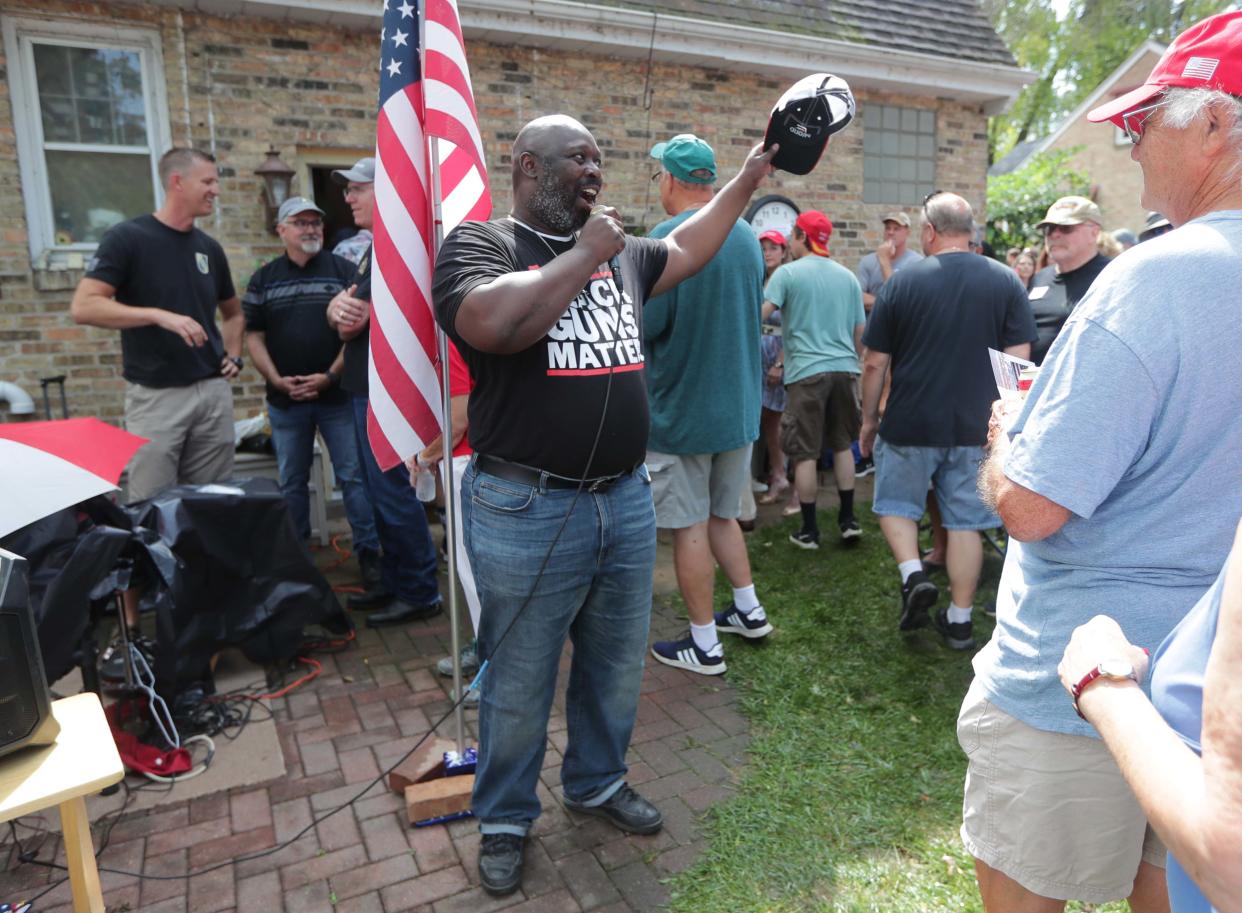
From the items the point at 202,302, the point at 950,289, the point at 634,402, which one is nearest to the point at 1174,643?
the point at 634,402

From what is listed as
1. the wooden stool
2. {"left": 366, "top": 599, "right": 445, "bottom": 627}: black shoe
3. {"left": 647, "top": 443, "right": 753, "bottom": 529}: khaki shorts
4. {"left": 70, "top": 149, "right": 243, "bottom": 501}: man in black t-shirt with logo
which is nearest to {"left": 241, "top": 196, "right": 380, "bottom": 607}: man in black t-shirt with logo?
{"left": 366, "top": 599, "right": 445, "bottom": 627}: black shoe

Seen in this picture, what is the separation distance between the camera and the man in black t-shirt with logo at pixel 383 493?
4145 mm

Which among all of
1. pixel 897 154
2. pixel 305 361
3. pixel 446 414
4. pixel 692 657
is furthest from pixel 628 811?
pixel 897 154

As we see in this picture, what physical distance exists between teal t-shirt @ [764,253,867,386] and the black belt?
11.3 ft

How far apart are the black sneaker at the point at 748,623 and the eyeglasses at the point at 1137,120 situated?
281cm

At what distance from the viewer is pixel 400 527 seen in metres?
4.23

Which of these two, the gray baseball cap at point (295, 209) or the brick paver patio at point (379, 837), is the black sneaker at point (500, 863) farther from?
the gray baseball cap at point (295, 209)

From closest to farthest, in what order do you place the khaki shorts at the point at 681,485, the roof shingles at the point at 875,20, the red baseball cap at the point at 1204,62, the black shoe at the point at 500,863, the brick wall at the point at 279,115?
the red baseball cap at the point at 1204,62 < the black shoe at the point at 500,863 < the khaki shorts at the point at 681,485 < the brick wall at the point at 279,115 < the roof shingles at the point at 875,20

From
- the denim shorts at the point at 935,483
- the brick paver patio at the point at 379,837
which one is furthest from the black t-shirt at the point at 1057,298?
the brick paver patio at the point at 379,837

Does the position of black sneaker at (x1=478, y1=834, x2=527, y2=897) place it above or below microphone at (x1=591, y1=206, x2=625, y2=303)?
below

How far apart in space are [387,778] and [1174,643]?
257 cm

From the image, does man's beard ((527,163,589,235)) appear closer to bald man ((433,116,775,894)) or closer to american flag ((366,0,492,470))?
bald man ((433,116,775,894))

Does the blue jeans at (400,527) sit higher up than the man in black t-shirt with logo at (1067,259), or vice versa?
the man in black t-shirt with logo at (1067,259)

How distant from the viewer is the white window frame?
5195 millimetres
